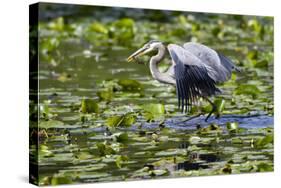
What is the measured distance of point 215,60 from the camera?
23.3ft

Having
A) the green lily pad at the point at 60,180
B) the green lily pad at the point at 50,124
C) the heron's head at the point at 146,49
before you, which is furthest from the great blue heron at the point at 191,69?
the green lily pad at the point at 60,180

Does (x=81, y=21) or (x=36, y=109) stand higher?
(x=81, y=21)

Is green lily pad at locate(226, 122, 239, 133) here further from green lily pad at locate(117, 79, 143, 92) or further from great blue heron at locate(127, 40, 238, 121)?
green lily pad at locate(117, 79, 143, 92)

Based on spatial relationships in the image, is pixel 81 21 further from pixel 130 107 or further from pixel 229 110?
pixel 229 110

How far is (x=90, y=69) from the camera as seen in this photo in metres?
6.50

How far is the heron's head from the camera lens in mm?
6727

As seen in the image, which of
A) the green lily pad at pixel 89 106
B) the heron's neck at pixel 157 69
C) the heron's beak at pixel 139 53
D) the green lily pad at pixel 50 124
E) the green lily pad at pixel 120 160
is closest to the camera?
the green lily pad at pixel 50 124

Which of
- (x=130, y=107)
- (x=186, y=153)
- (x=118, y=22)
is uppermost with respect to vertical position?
(x=118, y=22)

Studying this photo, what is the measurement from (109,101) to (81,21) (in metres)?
0.74

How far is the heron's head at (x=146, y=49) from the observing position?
6727 millimetres

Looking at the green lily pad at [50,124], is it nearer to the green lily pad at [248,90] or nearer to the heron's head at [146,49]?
the heron's head at [146,49]

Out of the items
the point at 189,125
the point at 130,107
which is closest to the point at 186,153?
the point at 189,125

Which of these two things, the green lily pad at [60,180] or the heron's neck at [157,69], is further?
the heron's neck at [157,69]

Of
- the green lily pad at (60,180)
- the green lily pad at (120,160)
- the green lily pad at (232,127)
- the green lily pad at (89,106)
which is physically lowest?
the green lily pad at (60,180)
